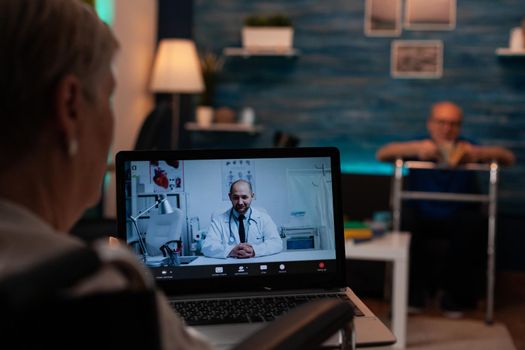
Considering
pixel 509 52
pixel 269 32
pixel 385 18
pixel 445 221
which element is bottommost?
pixel 445 221

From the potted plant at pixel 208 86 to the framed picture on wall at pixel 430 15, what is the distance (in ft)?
4.65

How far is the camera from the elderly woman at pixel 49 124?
721 mm

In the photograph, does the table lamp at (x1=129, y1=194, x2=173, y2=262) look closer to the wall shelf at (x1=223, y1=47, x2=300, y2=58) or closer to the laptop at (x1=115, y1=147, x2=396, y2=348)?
the laptop at (x1=115, y1=147, x2=396, y2=348)

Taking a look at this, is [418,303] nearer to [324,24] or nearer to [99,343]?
[324,24]

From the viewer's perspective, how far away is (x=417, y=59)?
19.5ft

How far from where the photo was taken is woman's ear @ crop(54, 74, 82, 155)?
81cm

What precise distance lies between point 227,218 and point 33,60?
95cm

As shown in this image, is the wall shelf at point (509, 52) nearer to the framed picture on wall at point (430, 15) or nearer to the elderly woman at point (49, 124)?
the framed picture on wall at point (430, 15)

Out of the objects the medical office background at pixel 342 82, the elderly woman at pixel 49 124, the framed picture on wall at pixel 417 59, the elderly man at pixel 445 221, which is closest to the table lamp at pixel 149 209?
the elderly woman at pixel 49 124

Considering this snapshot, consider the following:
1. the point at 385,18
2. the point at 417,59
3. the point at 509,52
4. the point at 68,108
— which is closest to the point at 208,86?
Result: the point at 385,18

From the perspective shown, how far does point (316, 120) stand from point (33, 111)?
17.6ft

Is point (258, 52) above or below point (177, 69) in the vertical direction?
above

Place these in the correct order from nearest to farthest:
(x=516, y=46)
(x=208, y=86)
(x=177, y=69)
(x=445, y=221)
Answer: (x=445, y=221) → (x=516, y=46) → (x=177, y=69) → (x=208, y=86)

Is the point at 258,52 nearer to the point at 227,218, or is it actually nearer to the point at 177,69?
the point at 177,69
